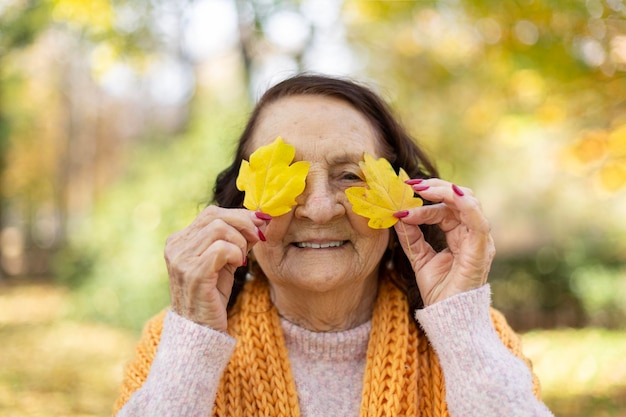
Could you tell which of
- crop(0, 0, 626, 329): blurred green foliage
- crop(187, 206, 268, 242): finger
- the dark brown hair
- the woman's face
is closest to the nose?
the woman's face

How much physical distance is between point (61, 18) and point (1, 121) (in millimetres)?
11924

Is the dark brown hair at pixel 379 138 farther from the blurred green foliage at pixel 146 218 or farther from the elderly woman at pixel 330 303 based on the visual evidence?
the blurred green foliage at pixel 146 218

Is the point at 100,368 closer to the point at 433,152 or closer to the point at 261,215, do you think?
the point at 433,152

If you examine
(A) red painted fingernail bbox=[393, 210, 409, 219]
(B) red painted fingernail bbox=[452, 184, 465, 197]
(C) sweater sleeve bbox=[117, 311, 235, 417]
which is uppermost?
(B) red painted fingernail bbox=[452, 184, 465, 197]

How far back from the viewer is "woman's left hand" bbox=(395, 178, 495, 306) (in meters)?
2.00

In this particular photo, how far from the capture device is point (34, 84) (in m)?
24.2

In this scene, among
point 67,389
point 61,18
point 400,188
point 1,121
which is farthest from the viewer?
point 1,121

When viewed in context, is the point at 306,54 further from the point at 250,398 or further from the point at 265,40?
the point at 250,398

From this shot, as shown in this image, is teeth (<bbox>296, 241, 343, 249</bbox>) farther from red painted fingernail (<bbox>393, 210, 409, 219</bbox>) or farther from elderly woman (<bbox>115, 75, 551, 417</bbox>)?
red painted fingernail (<bbox>393, 210, 409, 219</bbox>)

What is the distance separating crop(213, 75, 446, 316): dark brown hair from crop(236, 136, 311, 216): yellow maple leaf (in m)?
0.38

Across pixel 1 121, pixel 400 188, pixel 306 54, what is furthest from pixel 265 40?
pixel 1 121

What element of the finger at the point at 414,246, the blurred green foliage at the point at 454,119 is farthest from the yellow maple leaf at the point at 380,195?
the blurred green foliage at the point at 454,119

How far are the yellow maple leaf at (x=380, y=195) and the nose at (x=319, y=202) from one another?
0.32 ft

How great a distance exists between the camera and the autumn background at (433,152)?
5.54 metres
